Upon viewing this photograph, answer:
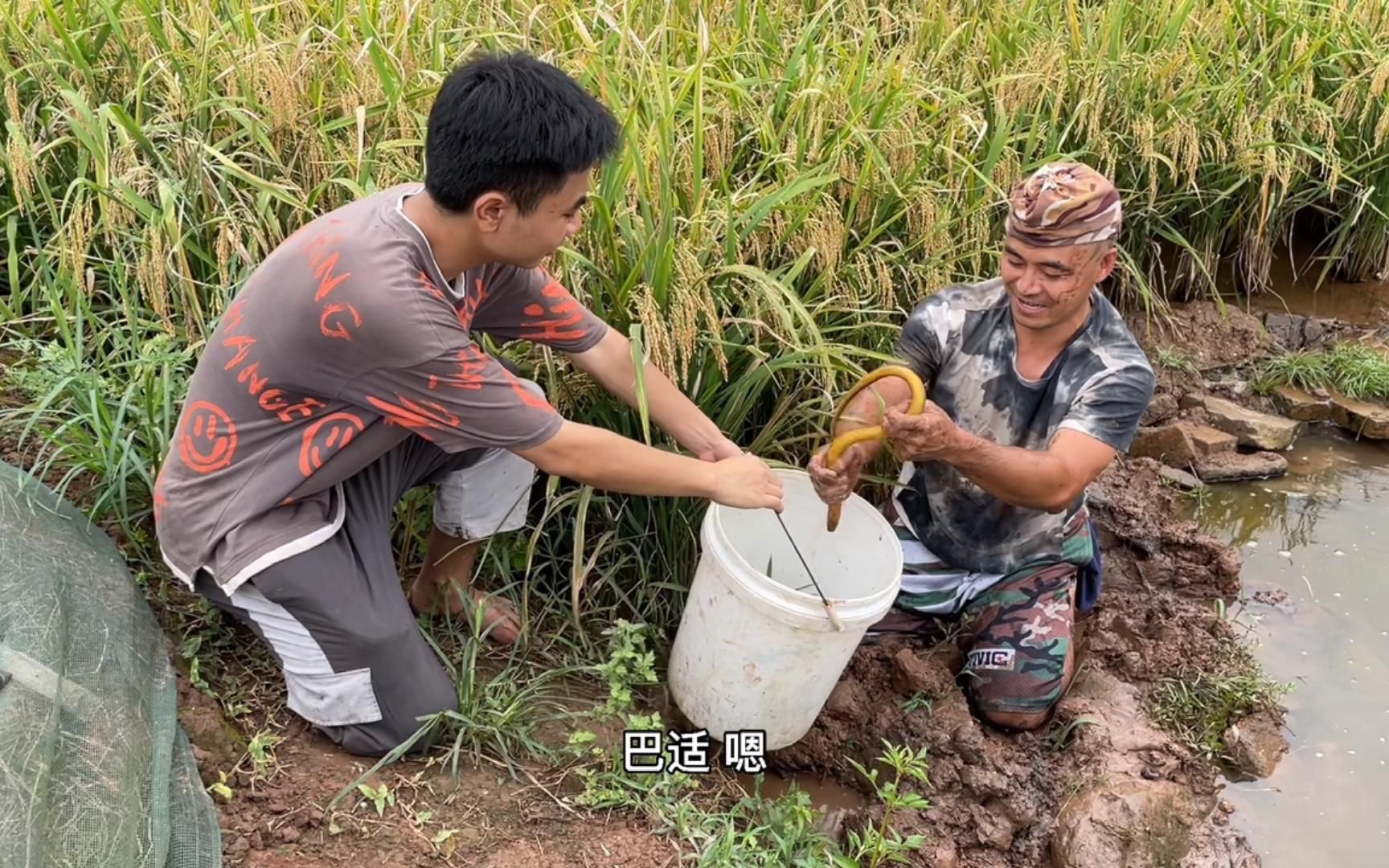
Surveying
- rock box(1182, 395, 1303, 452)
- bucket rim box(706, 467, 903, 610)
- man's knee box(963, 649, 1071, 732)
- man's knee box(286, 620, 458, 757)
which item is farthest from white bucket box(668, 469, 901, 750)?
rock box(1182, 395, 1303, 452)

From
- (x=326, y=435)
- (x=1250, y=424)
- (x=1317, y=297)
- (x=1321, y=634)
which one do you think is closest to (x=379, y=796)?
(x=326, y=435)

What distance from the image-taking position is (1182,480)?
342cm

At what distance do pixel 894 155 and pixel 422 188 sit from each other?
4.30ft

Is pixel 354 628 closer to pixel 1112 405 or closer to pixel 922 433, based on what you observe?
pixel 922 433

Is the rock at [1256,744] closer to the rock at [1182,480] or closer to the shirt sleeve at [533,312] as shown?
the rock at [1182,480]

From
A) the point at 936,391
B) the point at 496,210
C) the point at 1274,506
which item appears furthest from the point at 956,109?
the point at 496,210

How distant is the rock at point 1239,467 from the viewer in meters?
3.47

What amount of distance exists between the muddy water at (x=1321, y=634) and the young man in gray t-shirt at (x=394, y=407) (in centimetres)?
141

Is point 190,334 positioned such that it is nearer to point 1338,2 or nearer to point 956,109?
point 956,109

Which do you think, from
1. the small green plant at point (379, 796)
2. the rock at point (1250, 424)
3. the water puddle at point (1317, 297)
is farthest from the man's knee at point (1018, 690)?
the water puddle at point (1317, 297)

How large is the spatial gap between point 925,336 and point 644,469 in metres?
0.89

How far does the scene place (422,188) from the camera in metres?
1.94

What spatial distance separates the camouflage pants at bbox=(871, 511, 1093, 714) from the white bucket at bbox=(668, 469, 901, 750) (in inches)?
13.5

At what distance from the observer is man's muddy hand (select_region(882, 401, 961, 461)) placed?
6.77ft
